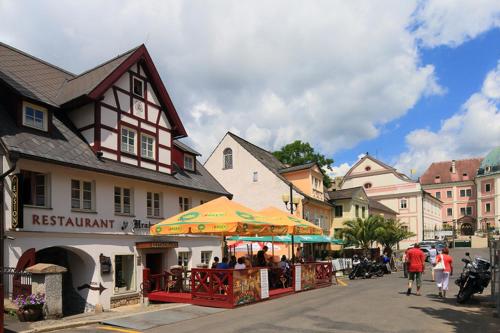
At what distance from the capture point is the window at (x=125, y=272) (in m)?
18.9

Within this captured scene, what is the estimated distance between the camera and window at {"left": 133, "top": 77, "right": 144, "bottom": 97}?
20891 mm

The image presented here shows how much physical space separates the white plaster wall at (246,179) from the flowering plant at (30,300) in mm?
23907

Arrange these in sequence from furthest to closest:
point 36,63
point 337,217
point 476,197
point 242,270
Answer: point 476,197 → point 337,217 → point 36,63 → point 242,270

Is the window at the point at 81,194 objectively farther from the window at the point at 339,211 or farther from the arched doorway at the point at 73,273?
the window at the point at 339,211

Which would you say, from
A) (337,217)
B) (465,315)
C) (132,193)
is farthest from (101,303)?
(337,217)

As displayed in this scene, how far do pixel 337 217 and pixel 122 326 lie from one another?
1307 inches

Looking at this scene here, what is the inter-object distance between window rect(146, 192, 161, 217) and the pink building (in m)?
74.8

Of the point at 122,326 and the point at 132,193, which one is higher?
the point at 132,193

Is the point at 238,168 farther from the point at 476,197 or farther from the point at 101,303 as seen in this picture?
the point at 476,197

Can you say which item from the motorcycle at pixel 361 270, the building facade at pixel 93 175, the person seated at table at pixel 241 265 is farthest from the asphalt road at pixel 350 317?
the motorcycle at pixel 361 270

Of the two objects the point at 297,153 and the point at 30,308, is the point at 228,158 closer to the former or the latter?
the point at 297,153

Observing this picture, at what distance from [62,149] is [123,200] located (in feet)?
11.6

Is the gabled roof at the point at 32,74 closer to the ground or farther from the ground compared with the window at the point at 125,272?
farther from the ground

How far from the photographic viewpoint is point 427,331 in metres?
9.99
